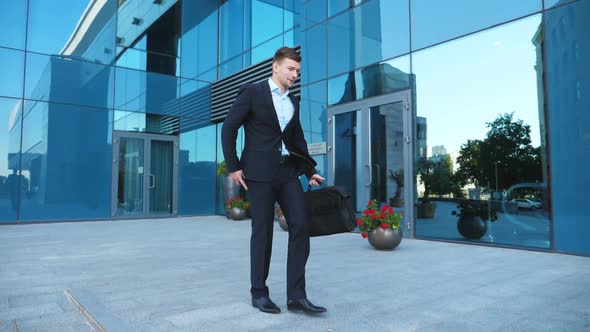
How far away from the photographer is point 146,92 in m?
11.6

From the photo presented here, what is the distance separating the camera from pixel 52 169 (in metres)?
9.91

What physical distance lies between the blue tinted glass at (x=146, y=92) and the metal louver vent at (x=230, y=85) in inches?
45.3

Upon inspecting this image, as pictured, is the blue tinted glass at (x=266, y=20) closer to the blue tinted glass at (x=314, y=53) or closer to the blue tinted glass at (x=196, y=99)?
the blue tinted glass at (x=314, y=53)

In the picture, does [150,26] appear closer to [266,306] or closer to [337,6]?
[337,6]

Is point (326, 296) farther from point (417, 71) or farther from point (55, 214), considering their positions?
point (55, 214)

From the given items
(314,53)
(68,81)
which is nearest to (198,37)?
(68,81)

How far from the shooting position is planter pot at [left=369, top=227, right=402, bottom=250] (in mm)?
5441

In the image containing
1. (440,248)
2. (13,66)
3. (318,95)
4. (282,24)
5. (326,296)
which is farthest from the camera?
(282,24)

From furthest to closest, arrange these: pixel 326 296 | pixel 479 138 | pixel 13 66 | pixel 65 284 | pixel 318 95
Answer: pixel 13 66, pixel 318 95, pixel 479 138, pixel 65 284, pixel 326 296

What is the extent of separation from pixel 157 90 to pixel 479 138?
8.87 m

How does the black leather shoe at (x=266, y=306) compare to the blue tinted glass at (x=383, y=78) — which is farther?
the blue tinted glass at (x=383, y=78)

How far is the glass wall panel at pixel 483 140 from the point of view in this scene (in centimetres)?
559

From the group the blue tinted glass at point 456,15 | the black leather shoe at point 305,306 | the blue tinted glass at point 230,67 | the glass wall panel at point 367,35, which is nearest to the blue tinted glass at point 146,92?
the blue tinted glass at point 230,67

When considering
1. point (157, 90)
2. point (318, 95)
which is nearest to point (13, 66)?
point (157, 90)
